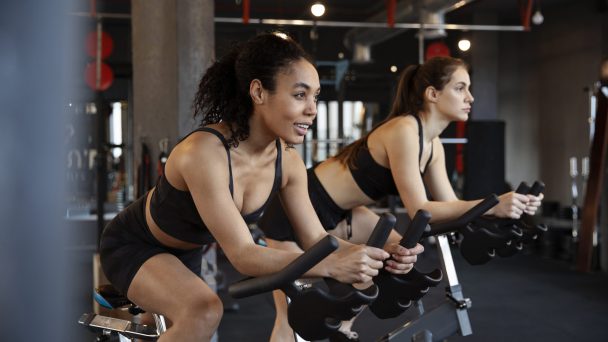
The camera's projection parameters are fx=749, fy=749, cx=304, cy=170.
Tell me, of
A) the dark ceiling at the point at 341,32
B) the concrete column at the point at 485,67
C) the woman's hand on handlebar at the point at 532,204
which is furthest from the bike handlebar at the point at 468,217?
the concrete column at the point at 485,67

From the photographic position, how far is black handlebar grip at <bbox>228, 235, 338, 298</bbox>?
1352 millimetres

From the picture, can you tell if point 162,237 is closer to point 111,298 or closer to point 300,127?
point 111,298

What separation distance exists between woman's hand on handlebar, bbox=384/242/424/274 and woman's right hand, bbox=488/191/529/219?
3.66 ft

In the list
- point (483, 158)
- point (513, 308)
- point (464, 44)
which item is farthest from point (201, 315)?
point (464, 44)

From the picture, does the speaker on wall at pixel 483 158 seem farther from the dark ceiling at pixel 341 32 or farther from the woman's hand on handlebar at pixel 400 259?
the woman's hand on handlebar at pixel 400 259

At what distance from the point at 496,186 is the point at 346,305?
8.09 meters

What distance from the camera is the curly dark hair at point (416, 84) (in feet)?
10.3

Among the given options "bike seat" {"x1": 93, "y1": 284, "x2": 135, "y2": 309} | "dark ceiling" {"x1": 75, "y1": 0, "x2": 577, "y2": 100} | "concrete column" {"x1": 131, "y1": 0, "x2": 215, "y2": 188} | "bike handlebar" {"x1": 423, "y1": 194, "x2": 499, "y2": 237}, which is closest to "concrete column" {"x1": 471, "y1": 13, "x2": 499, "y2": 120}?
"dark ceiling" {"x1": 75, "y1": 0, "x2": 577, "y2": 100}

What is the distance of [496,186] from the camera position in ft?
30.1

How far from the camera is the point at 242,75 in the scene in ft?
6.50

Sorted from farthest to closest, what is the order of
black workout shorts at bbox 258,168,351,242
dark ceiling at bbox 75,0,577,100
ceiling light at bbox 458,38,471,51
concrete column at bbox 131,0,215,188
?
ceiling light at bbox 458,38,471,51 → dark ceiling at bbox 75,0,577,100 → concrete column at bbox 131,0,215,188 → black workout shorts at bbox 258,168,351,242

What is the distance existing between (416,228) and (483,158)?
7.72 meters

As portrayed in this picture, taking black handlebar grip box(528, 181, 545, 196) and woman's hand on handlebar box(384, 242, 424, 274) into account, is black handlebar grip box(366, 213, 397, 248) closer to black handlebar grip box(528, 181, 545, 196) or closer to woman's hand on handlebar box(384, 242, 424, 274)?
woman's hand on handlebar box(384, 242, 424, 274)

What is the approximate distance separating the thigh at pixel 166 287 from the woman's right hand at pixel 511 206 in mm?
1227
